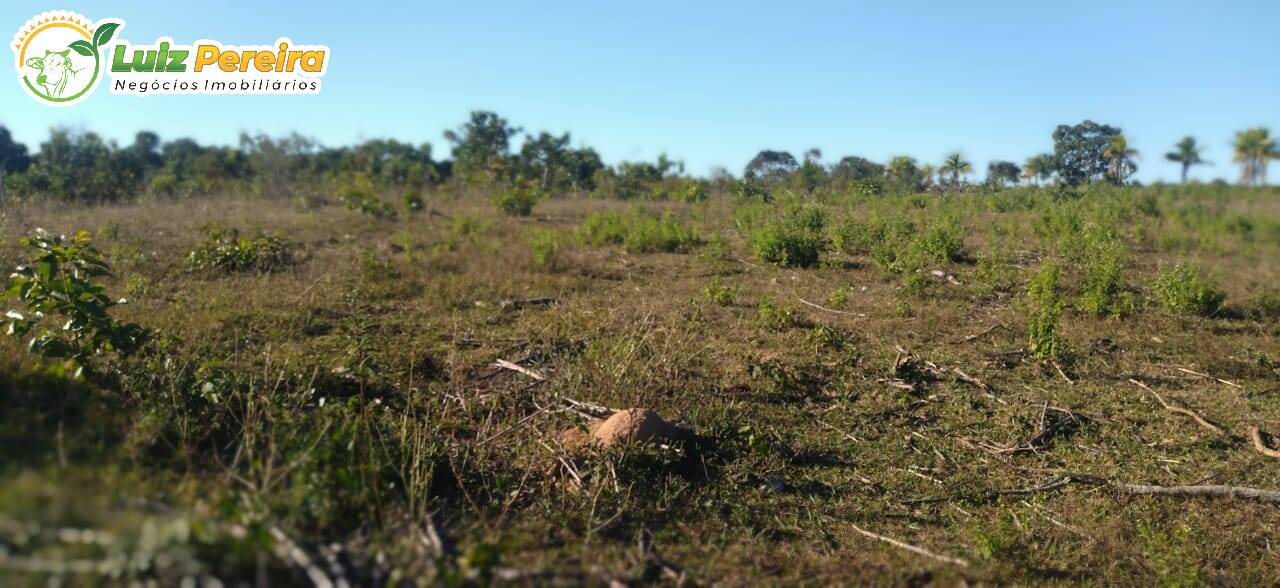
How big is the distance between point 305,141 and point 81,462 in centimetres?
2291

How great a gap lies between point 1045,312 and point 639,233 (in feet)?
16.0

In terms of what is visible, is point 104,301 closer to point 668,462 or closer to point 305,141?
point 668,462

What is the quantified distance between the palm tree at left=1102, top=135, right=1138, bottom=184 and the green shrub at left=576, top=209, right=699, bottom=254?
424 centimetres

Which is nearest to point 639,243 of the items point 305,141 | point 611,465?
point 611,465

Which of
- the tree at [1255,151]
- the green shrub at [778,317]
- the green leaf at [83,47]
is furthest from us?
the tree at [1255,151]

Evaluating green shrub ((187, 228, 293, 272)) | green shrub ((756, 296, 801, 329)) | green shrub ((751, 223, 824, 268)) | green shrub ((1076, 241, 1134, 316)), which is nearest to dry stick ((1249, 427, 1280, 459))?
green shrub ((1076, 241, 1134, 316))

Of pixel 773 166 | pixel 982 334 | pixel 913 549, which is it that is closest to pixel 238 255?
pixel 773 166

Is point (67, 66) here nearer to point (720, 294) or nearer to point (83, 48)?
point (83, 48)

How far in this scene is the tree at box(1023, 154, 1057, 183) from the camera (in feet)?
26.5

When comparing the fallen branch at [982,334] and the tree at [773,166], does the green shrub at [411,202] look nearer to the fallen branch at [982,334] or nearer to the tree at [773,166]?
the tree at [773,166]

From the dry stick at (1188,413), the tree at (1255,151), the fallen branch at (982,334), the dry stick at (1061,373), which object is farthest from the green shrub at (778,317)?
the tree at (1255,151)

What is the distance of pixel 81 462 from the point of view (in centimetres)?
203

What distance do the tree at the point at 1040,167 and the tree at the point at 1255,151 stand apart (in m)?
24.1

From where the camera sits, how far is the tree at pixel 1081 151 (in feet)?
25.7
